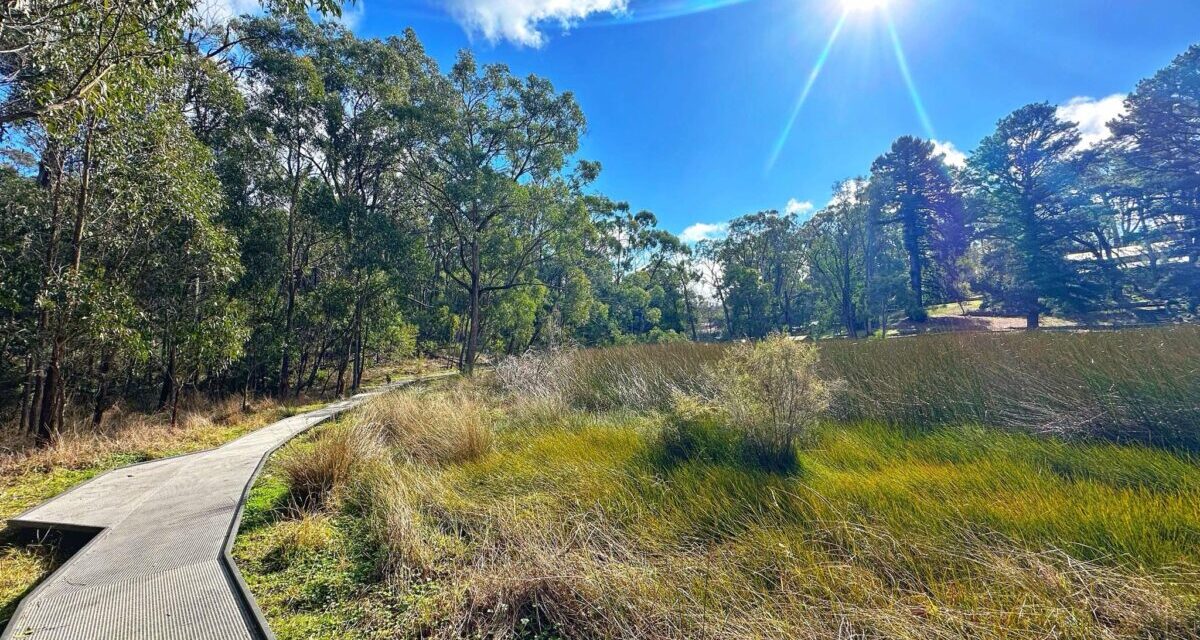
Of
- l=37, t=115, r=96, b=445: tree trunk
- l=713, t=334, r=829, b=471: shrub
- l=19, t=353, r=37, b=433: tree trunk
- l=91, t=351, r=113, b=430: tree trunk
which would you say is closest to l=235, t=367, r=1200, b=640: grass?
l=713, t=334, r=829, b=471: shrub

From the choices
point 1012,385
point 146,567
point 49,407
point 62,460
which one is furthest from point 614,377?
point 49,407

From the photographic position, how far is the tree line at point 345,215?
5.23m

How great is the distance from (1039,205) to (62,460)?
3354 cm

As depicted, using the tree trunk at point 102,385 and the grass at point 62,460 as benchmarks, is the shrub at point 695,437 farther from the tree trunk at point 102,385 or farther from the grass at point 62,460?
the tree trunk at point 102,385

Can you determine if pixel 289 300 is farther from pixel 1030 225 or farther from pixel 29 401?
pixel 1030 225

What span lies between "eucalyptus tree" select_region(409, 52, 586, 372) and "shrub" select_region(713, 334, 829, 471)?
1162 centimetres

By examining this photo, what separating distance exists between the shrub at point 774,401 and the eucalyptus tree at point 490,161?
457 inches

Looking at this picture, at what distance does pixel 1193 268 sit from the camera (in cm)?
1817

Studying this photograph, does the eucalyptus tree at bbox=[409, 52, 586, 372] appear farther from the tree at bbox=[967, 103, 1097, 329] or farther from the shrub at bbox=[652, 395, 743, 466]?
the tree at bbox=[967, 103, 1097, 329]

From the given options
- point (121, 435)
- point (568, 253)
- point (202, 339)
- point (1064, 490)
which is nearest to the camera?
point (1064, 490)

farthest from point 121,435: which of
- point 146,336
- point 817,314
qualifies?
point 817,314

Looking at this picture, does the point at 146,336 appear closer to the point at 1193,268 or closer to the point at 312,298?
the point at 312,298

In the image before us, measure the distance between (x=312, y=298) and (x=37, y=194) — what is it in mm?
6413

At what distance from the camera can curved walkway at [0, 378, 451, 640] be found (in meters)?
1.85
